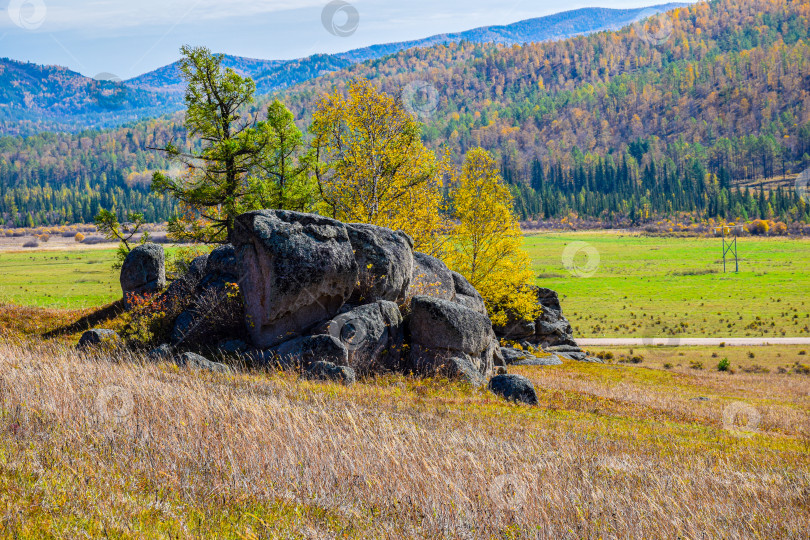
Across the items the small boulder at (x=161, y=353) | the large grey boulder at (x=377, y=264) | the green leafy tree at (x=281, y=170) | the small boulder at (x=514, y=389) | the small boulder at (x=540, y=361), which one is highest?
the green leafy tree at (x=281, y=170)

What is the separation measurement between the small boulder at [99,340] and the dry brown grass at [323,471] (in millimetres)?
5211

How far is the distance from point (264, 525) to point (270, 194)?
27.7 meters

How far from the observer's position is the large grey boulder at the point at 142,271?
25375 mm

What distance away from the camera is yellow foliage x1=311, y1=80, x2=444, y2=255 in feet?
116

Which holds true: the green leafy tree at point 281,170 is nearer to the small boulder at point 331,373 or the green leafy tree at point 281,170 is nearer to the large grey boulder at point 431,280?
the large grey boulder at point 431,280

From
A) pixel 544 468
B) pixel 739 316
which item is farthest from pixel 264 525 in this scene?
pixel 739 316

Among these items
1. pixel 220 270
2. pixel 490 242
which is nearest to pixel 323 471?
pixel 220 270

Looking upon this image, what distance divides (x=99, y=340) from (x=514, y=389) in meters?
12.9

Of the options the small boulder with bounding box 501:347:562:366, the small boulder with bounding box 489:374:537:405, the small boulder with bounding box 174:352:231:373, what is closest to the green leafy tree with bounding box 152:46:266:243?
the small boulder with bounding box 174:352:231:373

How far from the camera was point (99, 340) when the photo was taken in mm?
17359

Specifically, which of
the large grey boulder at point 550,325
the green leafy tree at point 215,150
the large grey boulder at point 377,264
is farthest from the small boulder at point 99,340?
the large grey boulder at point 550,325

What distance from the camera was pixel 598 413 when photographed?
1714 centimetres

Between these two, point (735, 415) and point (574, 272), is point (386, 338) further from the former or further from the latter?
point (574, 272)

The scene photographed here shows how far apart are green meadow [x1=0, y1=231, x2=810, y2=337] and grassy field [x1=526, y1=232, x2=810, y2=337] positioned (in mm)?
107
